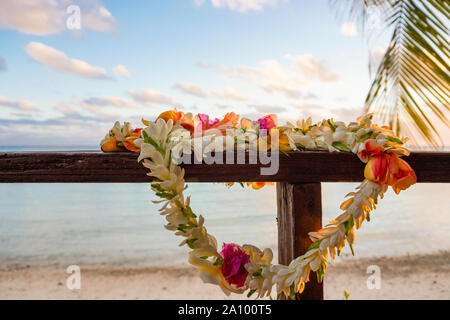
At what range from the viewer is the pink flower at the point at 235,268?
893 millimetres

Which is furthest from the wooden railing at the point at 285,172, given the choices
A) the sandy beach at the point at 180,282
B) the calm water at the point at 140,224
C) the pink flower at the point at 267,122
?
the calm water at the point at 140,224

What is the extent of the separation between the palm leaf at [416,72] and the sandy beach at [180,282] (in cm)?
241

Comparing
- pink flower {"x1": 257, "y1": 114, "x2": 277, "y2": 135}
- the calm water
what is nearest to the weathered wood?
pink flower {"x1": 257, "y1": 114, "x2": 277, "y2": 135}

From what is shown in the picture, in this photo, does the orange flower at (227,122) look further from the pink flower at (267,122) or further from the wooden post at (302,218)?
the wooden post at (302,218)

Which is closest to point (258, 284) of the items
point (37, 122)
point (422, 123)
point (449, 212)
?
point (422, 123)

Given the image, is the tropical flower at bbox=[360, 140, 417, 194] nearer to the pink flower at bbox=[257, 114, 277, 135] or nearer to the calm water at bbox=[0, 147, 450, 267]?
the pink flower at bbox=[257, 114, 277, 135]

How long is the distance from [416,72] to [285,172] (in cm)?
155

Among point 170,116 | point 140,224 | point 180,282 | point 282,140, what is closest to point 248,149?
point 282,140

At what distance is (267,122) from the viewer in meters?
1.00

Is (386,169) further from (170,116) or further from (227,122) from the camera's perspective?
(170,116)

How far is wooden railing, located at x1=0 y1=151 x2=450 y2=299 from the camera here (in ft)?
2.98
